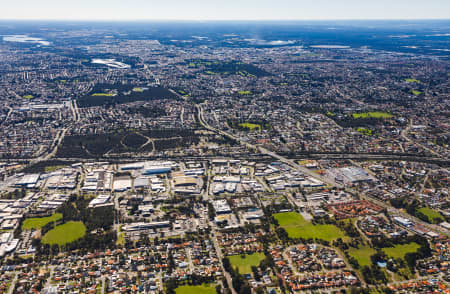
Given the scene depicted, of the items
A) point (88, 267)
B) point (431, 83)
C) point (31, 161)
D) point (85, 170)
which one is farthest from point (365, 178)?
point (431, 83)

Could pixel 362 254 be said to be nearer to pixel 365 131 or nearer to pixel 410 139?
pixel 410 139

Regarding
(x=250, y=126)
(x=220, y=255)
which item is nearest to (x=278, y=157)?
(x=250, y=126)

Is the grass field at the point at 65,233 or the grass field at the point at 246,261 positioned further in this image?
the grass field at the point at 65,233

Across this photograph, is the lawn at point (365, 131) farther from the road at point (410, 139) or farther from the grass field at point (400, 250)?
the grass field at point (400, 250)

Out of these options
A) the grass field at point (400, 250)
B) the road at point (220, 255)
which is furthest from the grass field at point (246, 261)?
the grass field at point (400, 250)

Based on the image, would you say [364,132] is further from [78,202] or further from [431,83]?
[431,83]

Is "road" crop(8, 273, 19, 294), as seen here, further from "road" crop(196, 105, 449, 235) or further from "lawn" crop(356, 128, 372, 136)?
"lawn" crop(356, 128, 372, 136)
